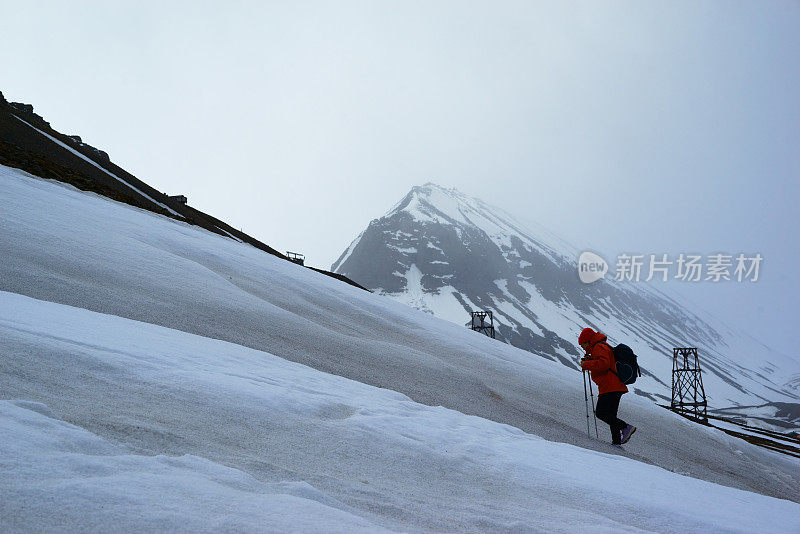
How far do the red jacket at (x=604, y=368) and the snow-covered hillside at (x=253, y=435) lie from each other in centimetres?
125

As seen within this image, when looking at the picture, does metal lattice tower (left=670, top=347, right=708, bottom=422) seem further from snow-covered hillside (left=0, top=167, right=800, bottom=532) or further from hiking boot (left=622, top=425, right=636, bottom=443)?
snow-covered hillside (left=0, top=167, right=800, bottom=532)

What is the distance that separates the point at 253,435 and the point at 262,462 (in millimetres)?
718

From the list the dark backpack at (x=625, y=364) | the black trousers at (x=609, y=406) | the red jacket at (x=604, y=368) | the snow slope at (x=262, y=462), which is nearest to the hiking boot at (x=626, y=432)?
the black trousers at (x=609, y=406)

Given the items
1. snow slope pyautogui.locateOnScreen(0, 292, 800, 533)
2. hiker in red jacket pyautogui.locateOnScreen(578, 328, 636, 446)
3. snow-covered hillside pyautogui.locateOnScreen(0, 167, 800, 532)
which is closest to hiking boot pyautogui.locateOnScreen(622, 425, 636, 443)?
hiker in red jacket pyautogui.locateOnScreen(578, 328, 636, 446)

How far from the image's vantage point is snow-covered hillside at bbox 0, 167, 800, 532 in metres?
2.97

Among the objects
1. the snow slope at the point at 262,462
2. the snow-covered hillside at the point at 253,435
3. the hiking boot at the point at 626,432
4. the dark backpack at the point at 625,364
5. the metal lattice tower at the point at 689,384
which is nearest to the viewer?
the snow slope at the point at 262,462

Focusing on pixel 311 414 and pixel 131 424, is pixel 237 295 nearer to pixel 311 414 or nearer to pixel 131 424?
pixel 311 414

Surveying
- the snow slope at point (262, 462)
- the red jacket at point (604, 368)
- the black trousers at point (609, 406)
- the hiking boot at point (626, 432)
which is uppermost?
the red jacket at point (604, 368)

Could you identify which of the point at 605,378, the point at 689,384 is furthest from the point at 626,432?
the point at 689,384

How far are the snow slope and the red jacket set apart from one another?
8.55ft

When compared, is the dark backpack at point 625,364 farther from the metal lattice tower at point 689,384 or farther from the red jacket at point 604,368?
the metal lattice tower at point 689,384

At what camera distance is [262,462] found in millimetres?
4000

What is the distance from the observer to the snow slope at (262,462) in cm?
282

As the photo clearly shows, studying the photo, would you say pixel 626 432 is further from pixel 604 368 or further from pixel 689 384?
pixel 689 384
